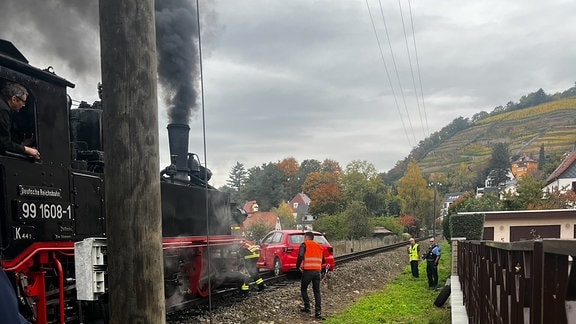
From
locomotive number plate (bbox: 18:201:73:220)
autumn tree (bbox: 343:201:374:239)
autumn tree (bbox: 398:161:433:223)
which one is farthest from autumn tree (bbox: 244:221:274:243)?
autumn tree (bbox: 398:161:433:223)

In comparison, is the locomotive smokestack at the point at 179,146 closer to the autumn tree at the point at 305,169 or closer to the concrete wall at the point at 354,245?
the concrete wall at the point at 354,245

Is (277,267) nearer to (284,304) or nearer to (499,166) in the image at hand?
(284,304)

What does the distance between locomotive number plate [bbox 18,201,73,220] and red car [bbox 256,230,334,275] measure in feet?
32.9

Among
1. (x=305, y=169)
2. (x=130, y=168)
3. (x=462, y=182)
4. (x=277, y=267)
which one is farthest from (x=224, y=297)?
(x=462, y=182)

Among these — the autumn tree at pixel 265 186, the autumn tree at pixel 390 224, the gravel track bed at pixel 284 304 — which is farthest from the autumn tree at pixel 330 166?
the gravel track bed at pixel 284 304

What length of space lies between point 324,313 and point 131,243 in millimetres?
8566

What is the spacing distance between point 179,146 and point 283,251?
20.8 feet

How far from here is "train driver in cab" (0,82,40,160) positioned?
189 inches

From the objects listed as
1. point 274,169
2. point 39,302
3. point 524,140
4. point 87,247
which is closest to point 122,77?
point 87,247

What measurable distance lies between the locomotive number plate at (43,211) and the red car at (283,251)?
10039mm

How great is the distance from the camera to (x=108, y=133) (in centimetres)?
284

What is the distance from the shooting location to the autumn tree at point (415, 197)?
261ft

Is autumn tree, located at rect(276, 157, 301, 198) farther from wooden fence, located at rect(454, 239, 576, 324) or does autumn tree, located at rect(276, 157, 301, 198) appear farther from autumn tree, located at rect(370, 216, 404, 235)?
wooden fence, located at rect(454, 239, 576, 324)

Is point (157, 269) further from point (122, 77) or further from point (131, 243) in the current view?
point (122, 77)
